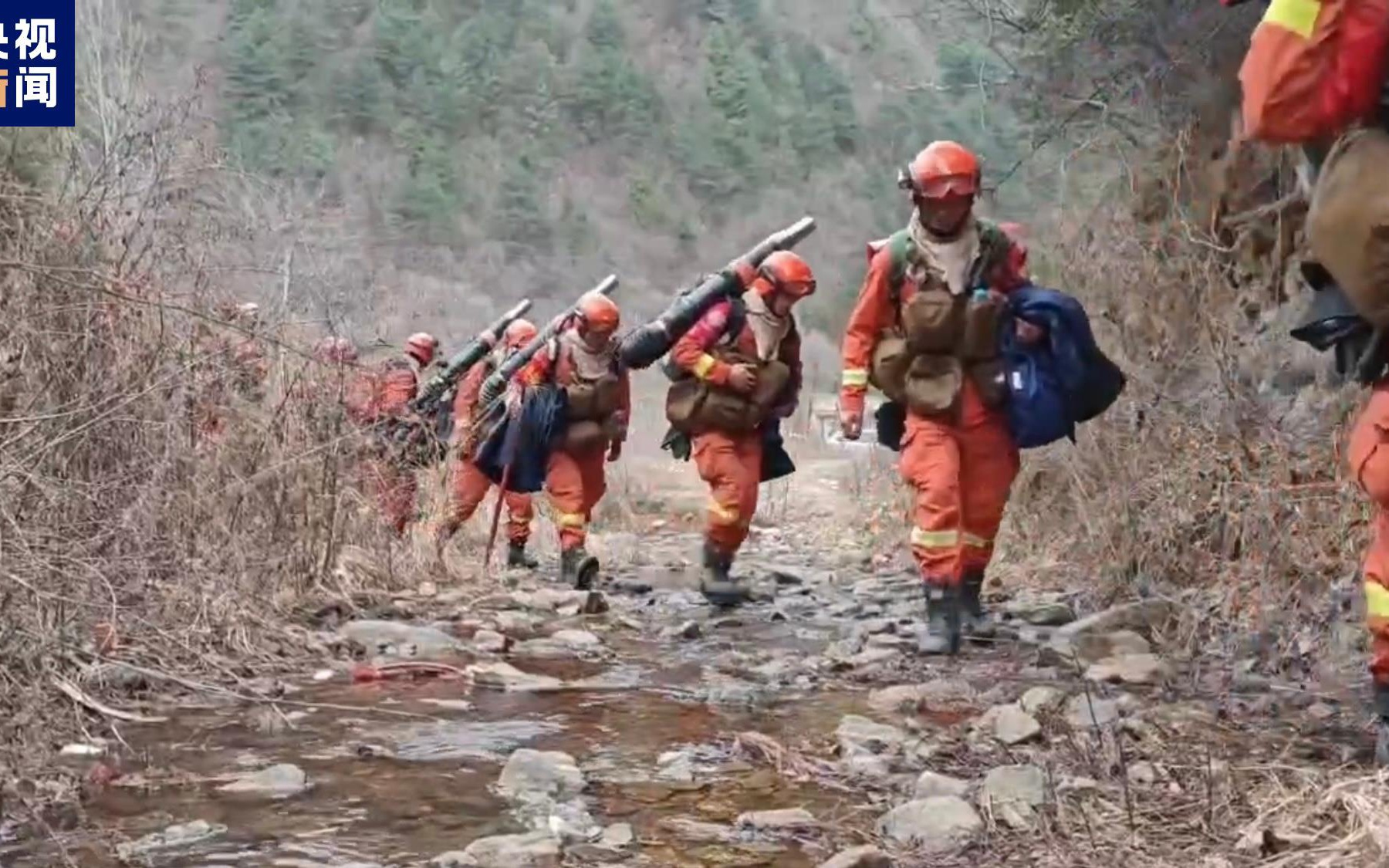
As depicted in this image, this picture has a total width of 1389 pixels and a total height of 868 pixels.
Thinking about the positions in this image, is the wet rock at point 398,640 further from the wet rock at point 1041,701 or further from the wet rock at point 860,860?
the wet rock at point 860,860

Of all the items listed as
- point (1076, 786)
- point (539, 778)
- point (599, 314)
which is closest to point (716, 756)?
point (539, 778)

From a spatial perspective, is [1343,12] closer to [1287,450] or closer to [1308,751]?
[1308,751]

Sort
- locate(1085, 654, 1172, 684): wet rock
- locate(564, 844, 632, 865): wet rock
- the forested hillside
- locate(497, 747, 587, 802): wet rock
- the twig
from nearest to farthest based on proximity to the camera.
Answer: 1. locate(564, 844, 632, 865): wet rock
2. locate(497, 747, 587, 802): wet rock
3. the twig
4. locate(1085, 654, 1172, 684): wet rock
5. the forested hillside

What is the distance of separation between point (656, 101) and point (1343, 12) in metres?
48.2

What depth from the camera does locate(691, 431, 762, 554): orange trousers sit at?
7.68 metres

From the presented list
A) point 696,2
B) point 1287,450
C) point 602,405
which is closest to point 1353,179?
point 1287,450

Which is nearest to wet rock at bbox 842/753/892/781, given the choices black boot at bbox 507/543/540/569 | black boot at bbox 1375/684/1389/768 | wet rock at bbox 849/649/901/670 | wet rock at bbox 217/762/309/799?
black boot at bbox 1375/684/1389/768

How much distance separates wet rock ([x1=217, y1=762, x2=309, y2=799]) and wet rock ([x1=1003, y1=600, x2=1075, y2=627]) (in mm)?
3527

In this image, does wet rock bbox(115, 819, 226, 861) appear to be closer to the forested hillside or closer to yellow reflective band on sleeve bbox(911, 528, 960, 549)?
yellow reflective band on sleeve bbox(911, 528, 960, 549)

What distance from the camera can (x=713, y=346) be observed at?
767cm

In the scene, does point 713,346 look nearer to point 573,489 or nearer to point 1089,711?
point 573,489

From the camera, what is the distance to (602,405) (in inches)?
344

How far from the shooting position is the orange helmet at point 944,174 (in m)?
5.65

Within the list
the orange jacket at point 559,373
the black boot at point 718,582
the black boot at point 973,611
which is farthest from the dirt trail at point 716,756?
the orange jacket at point 559,373
